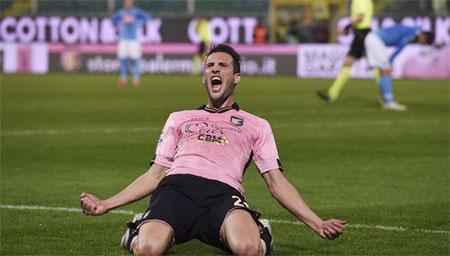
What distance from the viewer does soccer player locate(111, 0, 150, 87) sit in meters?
31.7

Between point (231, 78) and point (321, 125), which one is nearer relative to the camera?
point (231, 78)

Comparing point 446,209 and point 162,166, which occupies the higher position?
point 162,166

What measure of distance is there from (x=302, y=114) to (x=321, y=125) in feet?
7.48

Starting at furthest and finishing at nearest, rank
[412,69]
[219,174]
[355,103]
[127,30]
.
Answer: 1. [412,69]
2. [127,30]
3. [355,103]
4. [219,174]

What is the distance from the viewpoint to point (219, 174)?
7.02m

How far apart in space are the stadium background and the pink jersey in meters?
1.22

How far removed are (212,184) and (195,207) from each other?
0.64ft

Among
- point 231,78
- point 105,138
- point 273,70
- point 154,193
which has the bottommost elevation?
point 273,70

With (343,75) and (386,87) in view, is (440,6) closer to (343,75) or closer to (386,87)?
(343,75)

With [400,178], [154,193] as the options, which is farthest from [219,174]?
[400,178]

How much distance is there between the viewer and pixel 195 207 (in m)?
6.86

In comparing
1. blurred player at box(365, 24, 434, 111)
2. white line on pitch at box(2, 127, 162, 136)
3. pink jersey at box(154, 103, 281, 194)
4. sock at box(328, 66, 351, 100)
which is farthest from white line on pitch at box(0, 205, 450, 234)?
sock at box(328, 66, 351, 100)

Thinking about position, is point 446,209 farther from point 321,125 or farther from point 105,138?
point 321,125

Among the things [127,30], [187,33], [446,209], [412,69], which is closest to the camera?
[446,209]
